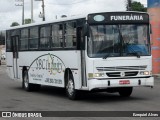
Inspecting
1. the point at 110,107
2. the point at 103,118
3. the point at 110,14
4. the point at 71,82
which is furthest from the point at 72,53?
the point at 103,118

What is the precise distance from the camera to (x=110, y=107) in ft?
46.6

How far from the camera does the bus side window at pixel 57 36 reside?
1783cm

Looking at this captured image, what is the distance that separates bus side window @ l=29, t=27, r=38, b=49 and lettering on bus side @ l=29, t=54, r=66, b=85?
2.32 feet

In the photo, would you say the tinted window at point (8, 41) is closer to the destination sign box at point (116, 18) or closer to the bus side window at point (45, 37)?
the bus side window at point (45, 37)

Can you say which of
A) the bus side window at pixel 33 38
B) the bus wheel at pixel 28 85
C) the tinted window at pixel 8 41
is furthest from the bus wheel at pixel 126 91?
the tinted window at pixel 8 41

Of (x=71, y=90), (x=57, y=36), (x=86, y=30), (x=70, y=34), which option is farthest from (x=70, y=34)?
(x=71, y=90)

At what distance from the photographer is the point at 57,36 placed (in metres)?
18.1

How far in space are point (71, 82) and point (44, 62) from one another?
3.11 m

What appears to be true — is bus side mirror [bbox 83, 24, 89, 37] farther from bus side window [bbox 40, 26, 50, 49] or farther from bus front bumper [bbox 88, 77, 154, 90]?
bus side window [bbox 40, 26, 50, 49]

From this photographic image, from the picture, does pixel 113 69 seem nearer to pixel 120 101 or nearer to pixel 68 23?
pixel 120 101

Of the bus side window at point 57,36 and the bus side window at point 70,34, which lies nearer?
the bus side window at point 70,34

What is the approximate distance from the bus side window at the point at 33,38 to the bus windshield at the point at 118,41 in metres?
5.56

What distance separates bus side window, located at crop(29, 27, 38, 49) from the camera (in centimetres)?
2059

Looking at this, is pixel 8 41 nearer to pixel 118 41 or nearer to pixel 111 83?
pixel 118 41
